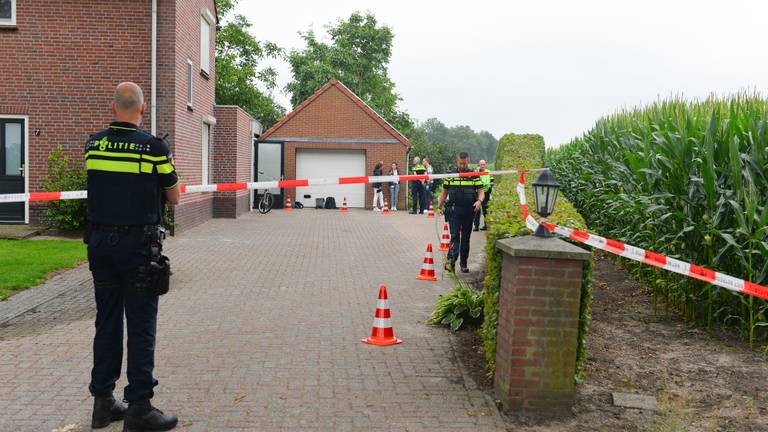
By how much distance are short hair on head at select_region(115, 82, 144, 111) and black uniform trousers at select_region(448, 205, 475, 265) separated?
741 cm

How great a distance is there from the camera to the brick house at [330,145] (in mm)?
32062

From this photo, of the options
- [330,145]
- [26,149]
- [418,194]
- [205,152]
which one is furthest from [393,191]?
[26,149]

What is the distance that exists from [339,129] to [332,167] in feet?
5.42

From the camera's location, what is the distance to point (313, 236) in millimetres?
18484

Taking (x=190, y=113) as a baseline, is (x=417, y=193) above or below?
below

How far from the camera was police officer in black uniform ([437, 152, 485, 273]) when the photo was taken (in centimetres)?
1183

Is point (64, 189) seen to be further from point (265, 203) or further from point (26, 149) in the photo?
point (265, 203)

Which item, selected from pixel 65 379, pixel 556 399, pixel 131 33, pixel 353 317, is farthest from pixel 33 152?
pixel 556 399

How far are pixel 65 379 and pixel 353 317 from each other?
135 inches

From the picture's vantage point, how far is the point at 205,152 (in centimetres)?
2308

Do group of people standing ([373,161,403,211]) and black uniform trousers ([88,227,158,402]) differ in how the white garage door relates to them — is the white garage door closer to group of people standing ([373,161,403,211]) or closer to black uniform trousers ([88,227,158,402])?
group of people standing ([373,161,403,211])

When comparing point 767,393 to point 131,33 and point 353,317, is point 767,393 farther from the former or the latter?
point 131,33

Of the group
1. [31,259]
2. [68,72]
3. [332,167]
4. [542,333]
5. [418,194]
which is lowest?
[31,259]

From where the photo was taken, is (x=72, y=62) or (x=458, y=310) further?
(x=72, y=62)
